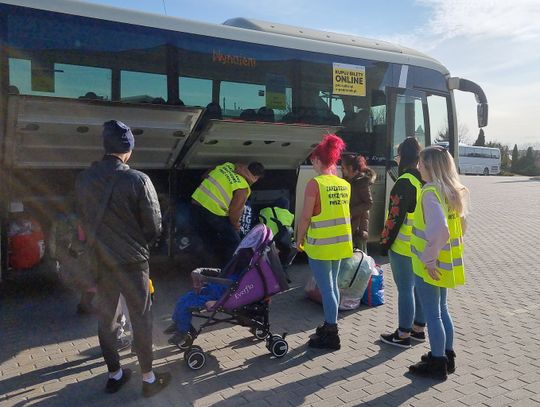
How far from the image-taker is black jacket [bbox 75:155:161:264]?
3285mm

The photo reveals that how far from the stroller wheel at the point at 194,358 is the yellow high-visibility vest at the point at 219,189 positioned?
2.15 meters

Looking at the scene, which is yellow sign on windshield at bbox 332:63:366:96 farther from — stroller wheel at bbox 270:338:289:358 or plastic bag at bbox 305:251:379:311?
stroller wheel at bbox 270:338:289:358

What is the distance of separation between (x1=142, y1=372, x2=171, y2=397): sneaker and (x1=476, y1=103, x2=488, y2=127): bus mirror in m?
7.84

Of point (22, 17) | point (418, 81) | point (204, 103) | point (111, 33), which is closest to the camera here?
point (22, 17)

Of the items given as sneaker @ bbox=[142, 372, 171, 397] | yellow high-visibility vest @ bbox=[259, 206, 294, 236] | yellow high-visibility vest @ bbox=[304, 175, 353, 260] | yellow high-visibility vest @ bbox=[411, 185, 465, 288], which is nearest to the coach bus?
yellow high-visibility vest @ bbox=[259, 206, 294, 236]

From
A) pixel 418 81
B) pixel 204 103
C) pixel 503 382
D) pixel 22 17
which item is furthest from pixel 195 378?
pixel 418 81

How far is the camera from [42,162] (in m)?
5.43

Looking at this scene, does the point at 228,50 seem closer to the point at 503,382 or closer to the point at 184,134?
the point at 184,134

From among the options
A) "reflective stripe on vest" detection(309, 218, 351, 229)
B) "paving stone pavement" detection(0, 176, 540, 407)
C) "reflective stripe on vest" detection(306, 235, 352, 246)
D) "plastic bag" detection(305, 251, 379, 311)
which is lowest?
"paving stone pavement" detection(0, 176, 540, 407)

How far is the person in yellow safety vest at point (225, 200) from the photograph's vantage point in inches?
229

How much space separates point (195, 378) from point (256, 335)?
2.83 feet

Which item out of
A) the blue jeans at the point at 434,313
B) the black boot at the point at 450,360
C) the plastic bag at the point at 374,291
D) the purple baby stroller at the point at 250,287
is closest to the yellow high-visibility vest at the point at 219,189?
the purple baby stroller at the point at 250,287

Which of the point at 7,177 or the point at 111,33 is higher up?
the point at 111,33

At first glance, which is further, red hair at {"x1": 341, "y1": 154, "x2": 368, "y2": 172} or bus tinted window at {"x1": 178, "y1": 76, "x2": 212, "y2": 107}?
bus tinted window at {"x1": 178, "y1": 76, "x2": 212, "y2": 107}
